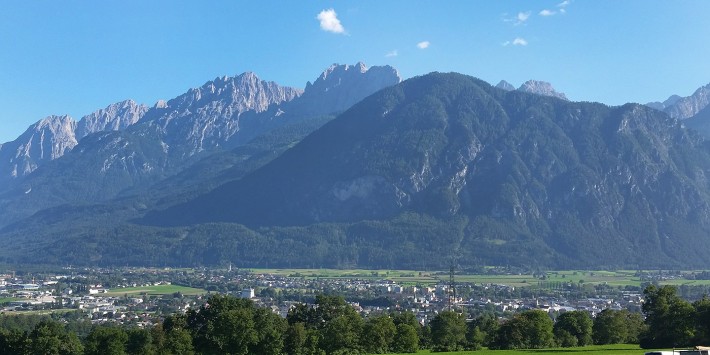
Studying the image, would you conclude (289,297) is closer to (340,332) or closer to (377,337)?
(377,337)

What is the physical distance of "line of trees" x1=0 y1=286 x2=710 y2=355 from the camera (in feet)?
217

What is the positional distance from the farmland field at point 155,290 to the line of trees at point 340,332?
312 feet

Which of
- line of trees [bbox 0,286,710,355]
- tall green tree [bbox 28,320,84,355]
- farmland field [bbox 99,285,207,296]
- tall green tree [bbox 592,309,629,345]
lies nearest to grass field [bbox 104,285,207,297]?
farmland field [bbox 99,285,207,296]

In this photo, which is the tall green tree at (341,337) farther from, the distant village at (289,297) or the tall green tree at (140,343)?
the distant village at (289,297)

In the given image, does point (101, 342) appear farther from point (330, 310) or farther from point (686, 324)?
point (686, 324)

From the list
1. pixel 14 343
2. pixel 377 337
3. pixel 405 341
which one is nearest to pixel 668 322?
pixel 405 341

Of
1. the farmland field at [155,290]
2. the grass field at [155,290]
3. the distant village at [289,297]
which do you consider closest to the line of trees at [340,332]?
the distant village at [289,297]

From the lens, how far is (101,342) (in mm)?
65062

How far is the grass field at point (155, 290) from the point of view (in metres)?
170

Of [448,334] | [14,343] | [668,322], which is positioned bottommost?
[448,334]

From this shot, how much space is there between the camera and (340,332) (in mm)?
71312

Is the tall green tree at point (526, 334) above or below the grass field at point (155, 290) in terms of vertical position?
below

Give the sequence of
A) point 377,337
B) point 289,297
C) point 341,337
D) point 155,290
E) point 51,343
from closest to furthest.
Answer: point 51,343 → point 341,337 → point 377,337 → point 289,297 → point 155,290

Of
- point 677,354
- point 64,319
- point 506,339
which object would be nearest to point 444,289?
point 64,319
